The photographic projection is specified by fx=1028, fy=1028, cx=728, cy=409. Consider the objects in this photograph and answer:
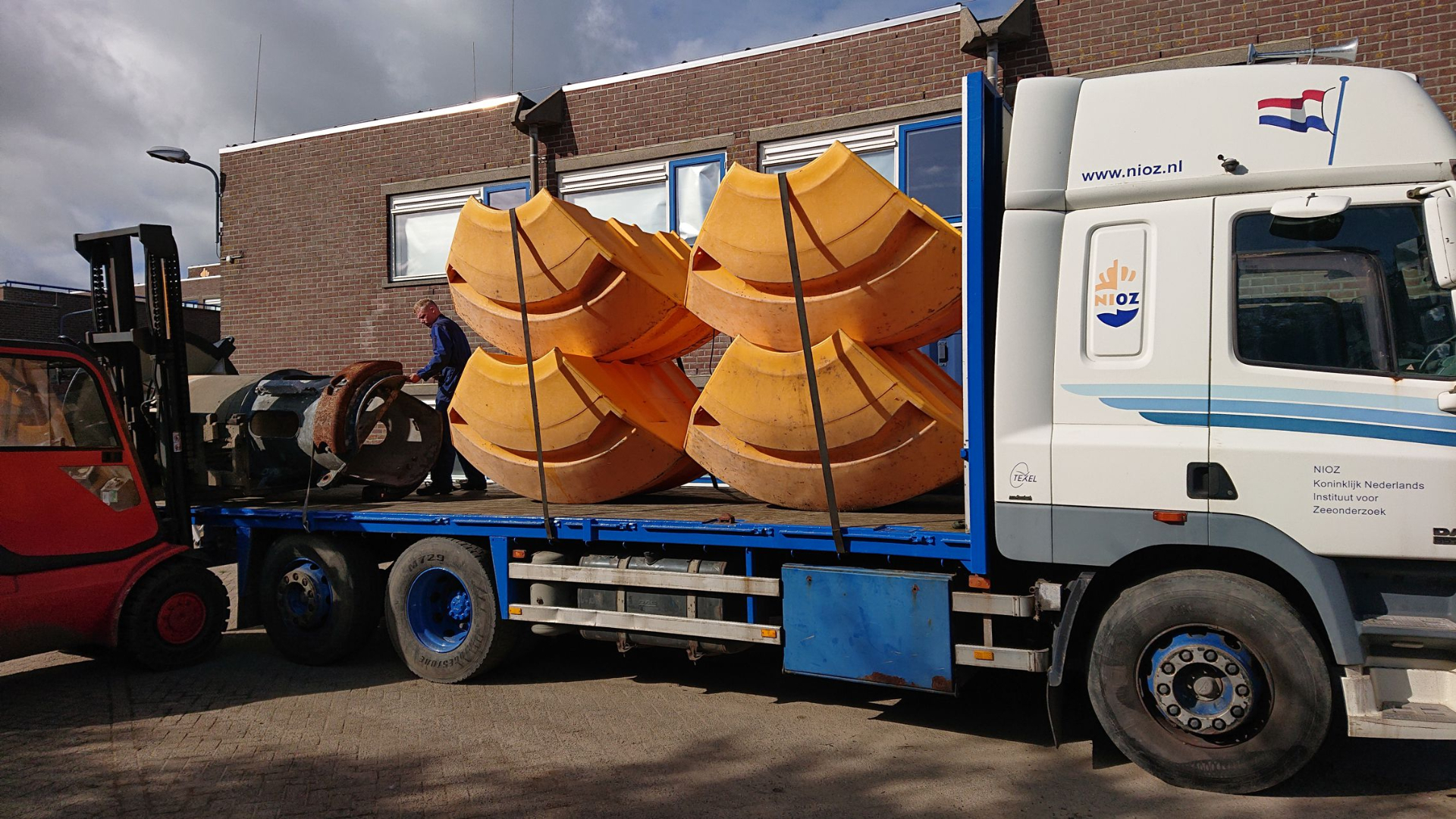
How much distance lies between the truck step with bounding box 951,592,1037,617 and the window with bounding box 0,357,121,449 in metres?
5.44

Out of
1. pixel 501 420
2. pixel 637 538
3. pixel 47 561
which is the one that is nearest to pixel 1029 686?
pixel 637 538

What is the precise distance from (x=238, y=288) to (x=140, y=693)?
10461 mm

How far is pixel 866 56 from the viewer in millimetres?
11062

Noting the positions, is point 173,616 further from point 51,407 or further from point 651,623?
point 651,623

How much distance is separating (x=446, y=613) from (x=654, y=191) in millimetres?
7217

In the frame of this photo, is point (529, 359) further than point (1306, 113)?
Yes

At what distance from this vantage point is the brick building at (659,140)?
31.3 feet

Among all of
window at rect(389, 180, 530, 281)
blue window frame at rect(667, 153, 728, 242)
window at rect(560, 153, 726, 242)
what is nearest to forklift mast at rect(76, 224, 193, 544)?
window at rect(560, 153, 726, 242)

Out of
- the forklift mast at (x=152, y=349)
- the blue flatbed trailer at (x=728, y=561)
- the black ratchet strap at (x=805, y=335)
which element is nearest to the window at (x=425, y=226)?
the forklift mast at (x=152, y=349)

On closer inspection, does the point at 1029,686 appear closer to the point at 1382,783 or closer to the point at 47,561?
the point at 1382,783

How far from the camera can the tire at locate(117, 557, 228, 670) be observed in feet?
21.1

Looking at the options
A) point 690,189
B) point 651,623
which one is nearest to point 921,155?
point 690,189

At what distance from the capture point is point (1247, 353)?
4.20 m

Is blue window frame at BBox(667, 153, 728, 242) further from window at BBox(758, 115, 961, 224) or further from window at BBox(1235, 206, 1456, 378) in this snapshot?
window at BBox(1235, 206, 1456, 378)
